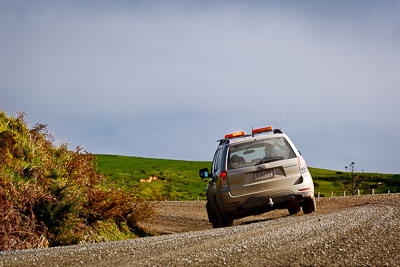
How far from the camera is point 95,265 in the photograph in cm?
545

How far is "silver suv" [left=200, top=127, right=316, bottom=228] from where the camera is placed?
37.9 ft

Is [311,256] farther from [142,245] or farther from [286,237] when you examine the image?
[142,245]

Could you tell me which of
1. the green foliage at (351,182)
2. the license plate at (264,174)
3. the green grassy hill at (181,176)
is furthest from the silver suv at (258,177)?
the green foliage at (351,182)

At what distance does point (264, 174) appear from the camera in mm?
11586

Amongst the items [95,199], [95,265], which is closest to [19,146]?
[95,199]

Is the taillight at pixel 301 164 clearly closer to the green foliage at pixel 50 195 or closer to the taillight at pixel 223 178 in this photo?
the taillight at pixel 223 178

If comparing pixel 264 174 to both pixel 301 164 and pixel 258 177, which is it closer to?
pixel 258 177

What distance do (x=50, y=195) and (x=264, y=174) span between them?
→ 16.8 feet

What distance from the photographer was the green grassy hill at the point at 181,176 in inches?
2522

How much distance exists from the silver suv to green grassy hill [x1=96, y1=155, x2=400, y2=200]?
45.3m

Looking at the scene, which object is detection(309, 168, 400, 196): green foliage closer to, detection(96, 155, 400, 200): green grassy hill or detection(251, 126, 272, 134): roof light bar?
detection(96, 155, 400, 200): green grassy hill

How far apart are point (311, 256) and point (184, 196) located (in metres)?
53.0

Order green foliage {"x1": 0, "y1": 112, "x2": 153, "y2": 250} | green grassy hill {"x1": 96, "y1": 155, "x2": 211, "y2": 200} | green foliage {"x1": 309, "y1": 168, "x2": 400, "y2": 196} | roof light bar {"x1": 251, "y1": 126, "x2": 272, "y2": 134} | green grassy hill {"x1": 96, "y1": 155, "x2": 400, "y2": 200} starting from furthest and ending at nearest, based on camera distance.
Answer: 1. green foliage {"x1": 309, "y1": 168, "x2": 400, "y2": 196}
2. green grassy hill {"x1": 96, "y1": 155, "x2": 400, "y2": 200}
3. green grassy hill {"x1": 96, "y1": 155, "x2": 211, "y2": 200}
4. roof light bar {"x1": 251, "y1": 126, "x2": 272, "y2": 134}
5. green foliage {"x1": 0, "y1": 112, "x2": 153, "y2": 250}

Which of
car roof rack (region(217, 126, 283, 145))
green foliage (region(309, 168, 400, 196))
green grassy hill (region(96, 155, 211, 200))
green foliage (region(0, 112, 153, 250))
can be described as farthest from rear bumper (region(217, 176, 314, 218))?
green foliage (region(309, 168, 400, 196))
